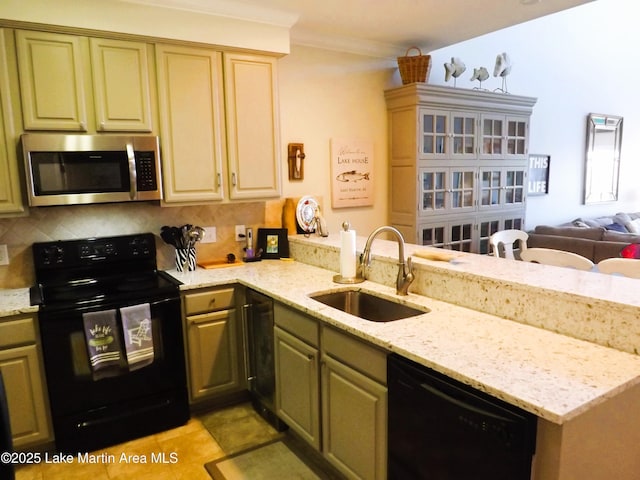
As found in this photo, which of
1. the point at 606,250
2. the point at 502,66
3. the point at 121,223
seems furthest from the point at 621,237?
the point at 121,223

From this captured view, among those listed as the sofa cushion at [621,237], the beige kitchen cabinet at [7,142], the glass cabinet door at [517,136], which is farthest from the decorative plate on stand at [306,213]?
the sofa cushion at [621,237]

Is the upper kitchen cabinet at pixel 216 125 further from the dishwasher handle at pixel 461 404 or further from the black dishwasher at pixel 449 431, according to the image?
the dishwasher handle at pixel 461 404

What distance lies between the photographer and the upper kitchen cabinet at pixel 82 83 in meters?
2.38

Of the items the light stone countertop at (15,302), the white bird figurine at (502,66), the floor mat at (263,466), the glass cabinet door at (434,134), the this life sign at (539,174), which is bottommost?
the floor mat at (263,466)

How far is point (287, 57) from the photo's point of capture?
3.42 m

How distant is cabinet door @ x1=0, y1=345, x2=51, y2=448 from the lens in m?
2.25

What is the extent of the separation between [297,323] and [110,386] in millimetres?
1134

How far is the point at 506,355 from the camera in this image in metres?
1.50

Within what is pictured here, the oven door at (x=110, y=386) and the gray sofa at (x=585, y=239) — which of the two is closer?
the oven door at (x=110, y=386)

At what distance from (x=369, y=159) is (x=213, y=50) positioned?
164 cm

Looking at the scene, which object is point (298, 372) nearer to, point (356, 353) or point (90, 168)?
point (356, 353)

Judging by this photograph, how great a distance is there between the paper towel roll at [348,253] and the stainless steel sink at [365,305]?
14 cm

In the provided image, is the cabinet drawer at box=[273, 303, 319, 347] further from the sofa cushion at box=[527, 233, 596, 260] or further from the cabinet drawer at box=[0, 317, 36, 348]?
Answer: the sofa cushion at box=[527, 233, 596, 260]

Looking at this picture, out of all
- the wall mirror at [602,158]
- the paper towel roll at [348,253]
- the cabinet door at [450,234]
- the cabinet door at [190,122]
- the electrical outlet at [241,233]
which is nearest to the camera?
the paper towel roll at [348,253]
